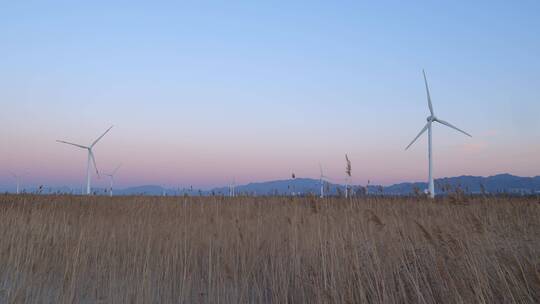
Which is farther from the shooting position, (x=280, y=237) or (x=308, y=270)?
(x=280, y=237)

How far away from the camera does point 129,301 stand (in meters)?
6.47

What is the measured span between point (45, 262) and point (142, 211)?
8.70 metres

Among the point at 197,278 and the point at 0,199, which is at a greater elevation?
the point at 0,199

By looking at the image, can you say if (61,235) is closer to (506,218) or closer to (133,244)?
(133,244)

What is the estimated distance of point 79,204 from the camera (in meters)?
19.7

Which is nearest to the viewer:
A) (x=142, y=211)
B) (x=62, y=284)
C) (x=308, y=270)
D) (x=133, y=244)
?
(x=62, y=284)

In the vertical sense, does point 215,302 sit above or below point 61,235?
below

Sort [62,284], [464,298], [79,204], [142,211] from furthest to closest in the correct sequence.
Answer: [79,204] → [142,211] → [62,284] → [464,298]

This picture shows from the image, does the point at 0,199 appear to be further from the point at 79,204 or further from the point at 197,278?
the point at 197,278

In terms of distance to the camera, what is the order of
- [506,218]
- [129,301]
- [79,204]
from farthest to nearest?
[79,204] → [506,218] → [129,301]

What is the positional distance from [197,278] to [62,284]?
7.91 feet

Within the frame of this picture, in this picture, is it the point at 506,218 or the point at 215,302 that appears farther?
the point at 506,218

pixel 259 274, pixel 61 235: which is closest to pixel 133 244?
pixel 61 235

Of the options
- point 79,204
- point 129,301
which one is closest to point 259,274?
point 129,301
